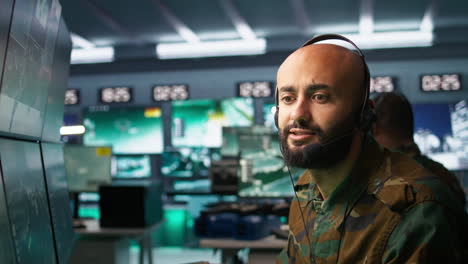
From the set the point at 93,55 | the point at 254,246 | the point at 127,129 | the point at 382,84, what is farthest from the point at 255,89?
the point at 254,246

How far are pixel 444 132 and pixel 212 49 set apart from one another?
3301 mm

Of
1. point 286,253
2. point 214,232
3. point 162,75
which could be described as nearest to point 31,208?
point 286,253

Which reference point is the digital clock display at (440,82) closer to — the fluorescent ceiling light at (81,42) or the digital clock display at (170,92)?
the digital clock display at (170,92)

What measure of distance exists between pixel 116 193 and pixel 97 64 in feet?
12.7

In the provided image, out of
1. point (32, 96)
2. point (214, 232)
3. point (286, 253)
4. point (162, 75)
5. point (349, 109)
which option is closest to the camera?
point (349, 109)

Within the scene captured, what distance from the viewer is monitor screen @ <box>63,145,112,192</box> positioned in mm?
4289

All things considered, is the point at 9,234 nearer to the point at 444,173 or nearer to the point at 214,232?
the point at 444,173

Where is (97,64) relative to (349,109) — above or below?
above

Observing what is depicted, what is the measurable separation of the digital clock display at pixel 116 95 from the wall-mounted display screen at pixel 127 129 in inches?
14.5

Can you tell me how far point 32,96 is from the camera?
1079 mm

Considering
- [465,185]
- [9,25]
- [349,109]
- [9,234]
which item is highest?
[9,25]

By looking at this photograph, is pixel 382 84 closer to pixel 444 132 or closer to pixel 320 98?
pixel 444 132

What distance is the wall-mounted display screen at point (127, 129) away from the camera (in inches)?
260

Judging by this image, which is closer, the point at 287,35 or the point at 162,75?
the point at 287,35
